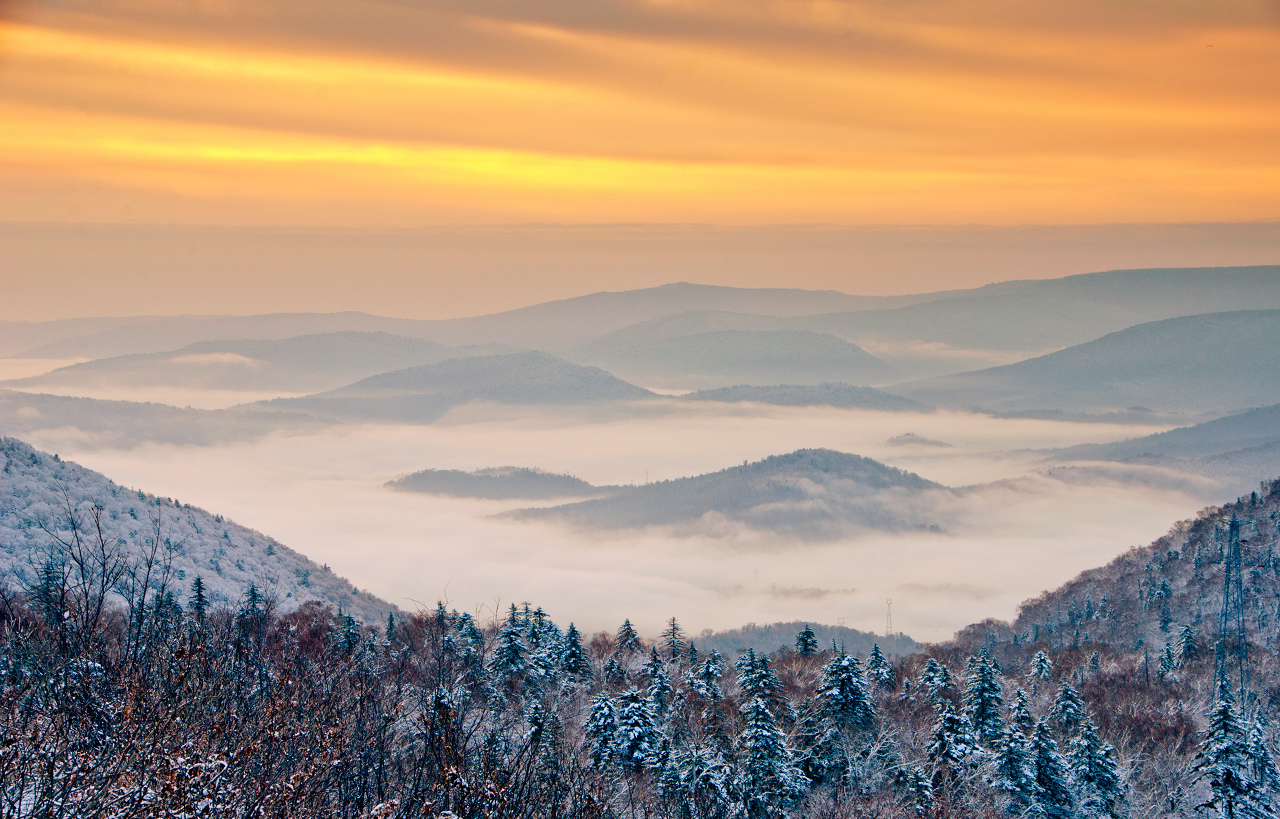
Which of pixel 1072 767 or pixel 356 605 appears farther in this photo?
pixel 356 605

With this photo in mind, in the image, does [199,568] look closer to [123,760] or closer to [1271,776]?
[1271,776]

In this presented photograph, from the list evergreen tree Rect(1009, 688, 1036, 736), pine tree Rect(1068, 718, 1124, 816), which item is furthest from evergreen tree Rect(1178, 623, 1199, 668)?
pine tree Rect(1068, 718, 1124, 816)

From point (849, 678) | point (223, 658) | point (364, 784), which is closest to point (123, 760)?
point (364, 784)

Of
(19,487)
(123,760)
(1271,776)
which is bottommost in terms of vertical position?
(1271,776)

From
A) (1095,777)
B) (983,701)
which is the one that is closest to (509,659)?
(983,701)

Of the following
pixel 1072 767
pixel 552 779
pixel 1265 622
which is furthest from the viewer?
pixel 1265 622

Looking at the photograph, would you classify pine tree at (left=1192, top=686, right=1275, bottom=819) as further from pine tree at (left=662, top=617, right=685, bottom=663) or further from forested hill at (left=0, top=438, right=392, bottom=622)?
forested hill at (left=0, top=438, right=392, bottom=622)

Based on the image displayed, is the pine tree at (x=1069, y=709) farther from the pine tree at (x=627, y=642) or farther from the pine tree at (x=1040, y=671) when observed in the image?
the pine tree at (x=1040, y=671)
